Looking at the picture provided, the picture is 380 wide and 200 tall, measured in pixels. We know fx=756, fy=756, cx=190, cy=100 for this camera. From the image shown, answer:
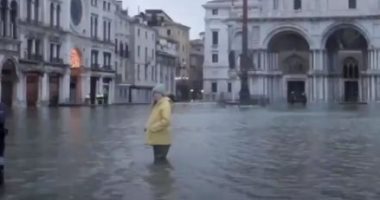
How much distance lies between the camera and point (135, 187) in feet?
31.9

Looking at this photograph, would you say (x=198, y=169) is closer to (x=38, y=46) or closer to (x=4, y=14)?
(x=4, y=14)

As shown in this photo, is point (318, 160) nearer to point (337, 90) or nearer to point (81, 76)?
point (81, 76)

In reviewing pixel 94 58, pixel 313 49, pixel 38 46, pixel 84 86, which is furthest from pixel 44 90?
pixel 313 49

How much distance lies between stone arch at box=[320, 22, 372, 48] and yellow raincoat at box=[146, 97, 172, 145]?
75410 millimetres

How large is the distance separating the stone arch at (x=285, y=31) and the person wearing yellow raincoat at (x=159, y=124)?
247ft

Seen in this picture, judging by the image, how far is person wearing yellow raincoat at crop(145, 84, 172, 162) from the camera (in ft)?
40.8

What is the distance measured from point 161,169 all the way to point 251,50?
76527mm

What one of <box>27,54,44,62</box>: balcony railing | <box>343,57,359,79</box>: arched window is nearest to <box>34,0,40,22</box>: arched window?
<box>27,54,44,62</box>: balcony railing

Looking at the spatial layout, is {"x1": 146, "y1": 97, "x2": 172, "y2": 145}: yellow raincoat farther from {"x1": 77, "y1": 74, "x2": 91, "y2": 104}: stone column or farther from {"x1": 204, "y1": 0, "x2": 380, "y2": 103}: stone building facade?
{"x1": 204, "y1": 0, "x2": 380, "y2": 103}: stone building facade

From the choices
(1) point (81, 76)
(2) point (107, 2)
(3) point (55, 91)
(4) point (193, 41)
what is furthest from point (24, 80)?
(4) point (193, 41)

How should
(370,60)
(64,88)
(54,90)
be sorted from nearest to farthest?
(54,90) → (64,88) → (370,60)

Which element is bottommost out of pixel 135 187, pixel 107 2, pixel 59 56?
pixel 135 187

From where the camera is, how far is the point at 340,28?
86.5m

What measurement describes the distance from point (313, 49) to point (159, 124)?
7591cm
